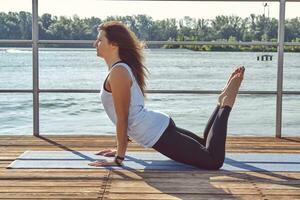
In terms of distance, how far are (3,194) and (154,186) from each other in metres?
0.62

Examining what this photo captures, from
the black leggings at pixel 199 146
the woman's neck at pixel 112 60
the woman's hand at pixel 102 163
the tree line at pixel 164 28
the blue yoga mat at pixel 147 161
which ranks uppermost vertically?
the tree line at pixel 164 28

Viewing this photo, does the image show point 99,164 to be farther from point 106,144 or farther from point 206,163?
point 106,144

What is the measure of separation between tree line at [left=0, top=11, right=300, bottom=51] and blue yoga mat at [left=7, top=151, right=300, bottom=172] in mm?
1117

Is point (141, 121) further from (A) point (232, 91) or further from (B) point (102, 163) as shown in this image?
(A) point (232, 91)

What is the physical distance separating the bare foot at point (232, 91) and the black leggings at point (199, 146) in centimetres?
3

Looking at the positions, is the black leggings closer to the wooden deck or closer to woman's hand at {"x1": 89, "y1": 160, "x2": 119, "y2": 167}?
the wooden deck

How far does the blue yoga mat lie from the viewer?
2855 millimetres

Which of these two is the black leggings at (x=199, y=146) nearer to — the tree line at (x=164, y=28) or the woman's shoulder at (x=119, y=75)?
the woman's shoulder at (x=119, y=75)

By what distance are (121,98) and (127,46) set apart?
0.31m

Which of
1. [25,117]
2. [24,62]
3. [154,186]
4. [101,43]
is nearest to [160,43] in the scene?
[101,43]

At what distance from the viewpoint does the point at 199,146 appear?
287 centimetres

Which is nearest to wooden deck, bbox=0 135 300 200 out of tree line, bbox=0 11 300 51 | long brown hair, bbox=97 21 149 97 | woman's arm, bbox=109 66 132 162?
woman's arm, bbox=109 66 132 162

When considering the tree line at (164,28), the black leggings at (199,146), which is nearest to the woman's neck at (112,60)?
the black leggings at (199,146)

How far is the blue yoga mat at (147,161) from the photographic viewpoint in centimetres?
286
